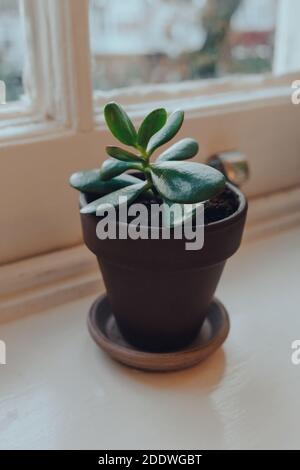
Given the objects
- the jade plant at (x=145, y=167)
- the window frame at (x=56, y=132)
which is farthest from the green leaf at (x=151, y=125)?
the window frame at (x=56, y=132)

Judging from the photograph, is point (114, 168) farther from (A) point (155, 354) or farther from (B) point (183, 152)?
(A) point (155, 354)

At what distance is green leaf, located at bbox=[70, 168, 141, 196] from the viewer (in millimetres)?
460

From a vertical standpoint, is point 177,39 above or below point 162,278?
above

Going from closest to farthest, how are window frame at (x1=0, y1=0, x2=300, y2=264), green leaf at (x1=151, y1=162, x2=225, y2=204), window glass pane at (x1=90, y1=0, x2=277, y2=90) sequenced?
green leaf at (x1=151, y1=162, x2=225, y2=204), window frame at (x1=0, y1=0, x2=300, y2=264), window glass pane at (x1=90, y1=0, x2=277, y2=90)

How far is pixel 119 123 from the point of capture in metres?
0.45

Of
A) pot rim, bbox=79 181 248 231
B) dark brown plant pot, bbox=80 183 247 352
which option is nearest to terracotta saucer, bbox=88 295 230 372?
dark brown plant pot, bbox=80 183 247 352

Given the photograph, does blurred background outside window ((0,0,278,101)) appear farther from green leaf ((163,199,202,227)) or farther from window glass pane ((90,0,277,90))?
green leaf ((163,199,202,227))

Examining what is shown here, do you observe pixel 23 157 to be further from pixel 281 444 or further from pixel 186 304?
pixel 281 444

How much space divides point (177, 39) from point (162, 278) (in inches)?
17.2

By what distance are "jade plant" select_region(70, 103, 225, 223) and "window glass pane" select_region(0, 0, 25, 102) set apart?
0.67 feet

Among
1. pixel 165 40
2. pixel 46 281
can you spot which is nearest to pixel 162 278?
pixel 46 281

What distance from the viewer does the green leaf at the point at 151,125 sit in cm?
45

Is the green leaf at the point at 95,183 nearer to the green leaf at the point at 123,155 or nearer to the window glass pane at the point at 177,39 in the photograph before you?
the green leaf at the point at 123,155
